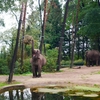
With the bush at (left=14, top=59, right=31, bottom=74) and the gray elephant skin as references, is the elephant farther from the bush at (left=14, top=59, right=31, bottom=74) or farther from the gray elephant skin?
the gray elephant skin

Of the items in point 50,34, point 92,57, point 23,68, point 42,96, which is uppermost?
point 50,34

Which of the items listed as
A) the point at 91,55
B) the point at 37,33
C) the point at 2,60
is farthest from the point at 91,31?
the point at 2,60

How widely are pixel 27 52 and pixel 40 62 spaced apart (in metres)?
10.5

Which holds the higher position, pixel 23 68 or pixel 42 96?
pixel 23 68

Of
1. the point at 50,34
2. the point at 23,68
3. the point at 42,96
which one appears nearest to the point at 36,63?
the point at 23,68

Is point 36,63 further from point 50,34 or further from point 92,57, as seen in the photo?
point 50,34

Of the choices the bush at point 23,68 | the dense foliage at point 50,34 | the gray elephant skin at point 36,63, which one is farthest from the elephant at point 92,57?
the gray elephant skin at point 36,63

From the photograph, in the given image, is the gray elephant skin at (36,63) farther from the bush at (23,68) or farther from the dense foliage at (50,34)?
the bush at (23,68)

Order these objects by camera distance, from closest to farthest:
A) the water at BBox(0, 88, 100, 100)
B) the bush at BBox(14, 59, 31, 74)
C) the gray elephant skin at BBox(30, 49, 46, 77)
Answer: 1. the water at BBox(0, 88, 100, 100)
2. the gray elephant skin at BBox(30, 49, 46, 77)
3. the bush at BBox(14, 59, 31, 74)

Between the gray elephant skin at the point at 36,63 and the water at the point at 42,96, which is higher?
the gray elephant skin at the point at 36,63

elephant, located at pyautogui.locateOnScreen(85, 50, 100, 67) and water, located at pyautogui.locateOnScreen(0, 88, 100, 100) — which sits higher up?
elephant, located at pyautogui.locateOnScreen(85, 50, 100, 67)

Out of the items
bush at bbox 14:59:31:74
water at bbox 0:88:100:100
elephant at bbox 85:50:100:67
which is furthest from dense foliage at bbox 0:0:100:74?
water at bbox 0:88:100:100

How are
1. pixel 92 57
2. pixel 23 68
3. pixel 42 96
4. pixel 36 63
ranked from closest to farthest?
1. pixel 42 96
2. pixel 36 63
3. pixel 23 68
4. pixel 92 57

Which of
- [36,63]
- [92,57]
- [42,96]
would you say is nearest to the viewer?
[42,96]
